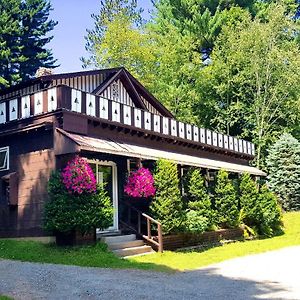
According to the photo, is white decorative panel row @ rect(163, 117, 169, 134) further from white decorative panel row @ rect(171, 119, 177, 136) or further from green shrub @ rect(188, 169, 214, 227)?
green shrub @ rect(188, 169, 214, 227)

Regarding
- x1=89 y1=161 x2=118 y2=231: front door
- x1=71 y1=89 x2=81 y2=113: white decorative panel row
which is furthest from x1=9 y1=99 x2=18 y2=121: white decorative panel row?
x1=89 y1=161 x2=118 y2=231: front door

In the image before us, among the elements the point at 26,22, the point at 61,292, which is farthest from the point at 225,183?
the point at 26,22

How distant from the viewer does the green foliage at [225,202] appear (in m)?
19.7

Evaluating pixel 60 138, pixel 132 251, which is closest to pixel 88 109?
pixel 60 138

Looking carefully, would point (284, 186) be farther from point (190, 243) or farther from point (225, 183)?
point (190, 243)

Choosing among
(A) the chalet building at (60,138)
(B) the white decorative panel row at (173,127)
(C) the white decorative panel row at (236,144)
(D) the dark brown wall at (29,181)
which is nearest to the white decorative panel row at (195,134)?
(B) the white decorative panel row at (173,127)

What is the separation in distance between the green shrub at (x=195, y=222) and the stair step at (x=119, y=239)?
2.00 meters

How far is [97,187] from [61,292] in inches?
229

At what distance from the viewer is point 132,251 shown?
14477 millimetres

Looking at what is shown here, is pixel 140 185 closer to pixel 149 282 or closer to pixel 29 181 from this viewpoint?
pixel 29 181

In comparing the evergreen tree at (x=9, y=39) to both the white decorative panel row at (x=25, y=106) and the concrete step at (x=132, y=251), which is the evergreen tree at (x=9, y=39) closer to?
the white decorative panel row at (x=25, y=106)

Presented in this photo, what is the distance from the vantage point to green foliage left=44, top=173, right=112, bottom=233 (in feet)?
42.8

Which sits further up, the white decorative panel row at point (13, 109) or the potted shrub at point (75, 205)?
the white decorative panel row at point (13, 109)

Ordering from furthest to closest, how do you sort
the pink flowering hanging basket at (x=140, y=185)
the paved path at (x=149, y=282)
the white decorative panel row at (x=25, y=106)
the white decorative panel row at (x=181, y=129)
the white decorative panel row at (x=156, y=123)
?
the white decorative panel row at (x=181, y=129), the white decorative panel row at (x=156, y=123), the pink flowering hanging basket at (x=140, y=185), the white decorative panel row at (x=25, y=106), the paved path at (x=149, y=282)
